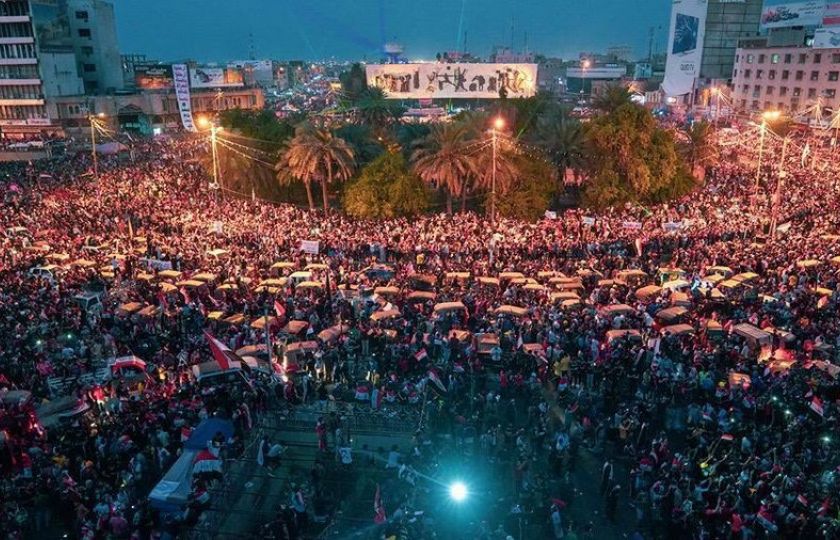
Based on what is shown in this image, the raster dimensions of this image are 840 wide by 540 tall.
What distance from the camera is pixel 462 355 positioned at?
21297 millimetres

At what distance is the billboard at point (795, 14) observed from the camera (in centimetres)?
8319

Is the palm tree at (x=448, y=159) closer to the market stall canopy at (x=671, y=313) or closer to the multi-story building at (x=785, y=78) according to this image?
the market stall canopy at (x=671, y=313)

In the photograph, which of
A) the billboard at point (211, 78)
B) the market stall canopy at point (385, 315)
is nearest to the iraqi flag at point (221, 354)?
the market stall canopy at point (385, 315)

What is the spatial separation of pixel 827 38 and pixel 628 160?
52.5 m

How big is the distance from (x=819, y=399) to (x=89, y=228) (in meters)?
35.4

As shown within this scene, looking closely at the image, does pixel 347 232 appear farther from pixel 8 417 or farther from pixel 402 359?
pixel 8 417

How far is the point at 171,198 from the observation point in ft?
145

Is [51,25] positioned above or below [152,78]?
above

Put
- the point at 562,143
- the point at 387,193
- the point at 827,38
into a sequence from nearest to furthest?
1. the point at 387,193
2. the point at 562,143
3. the point at 827,38

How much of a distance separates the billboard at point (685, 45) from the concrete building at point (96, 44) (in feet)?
299

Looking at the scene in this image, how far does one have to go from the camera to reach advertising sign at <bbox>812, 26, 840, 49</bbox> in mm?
74875

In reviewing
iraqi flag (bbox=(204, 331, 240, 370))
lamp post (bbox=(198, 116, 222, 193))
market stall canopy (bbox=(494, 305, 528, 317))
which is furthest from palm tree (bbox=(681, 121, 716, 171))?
iraqi flag (bbox=(204, 331, 240, 370))

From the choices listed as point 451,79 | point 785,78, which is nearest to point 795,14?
point 785,78

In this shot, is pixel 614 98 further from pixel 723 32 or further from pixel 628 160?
pixel 723 32
